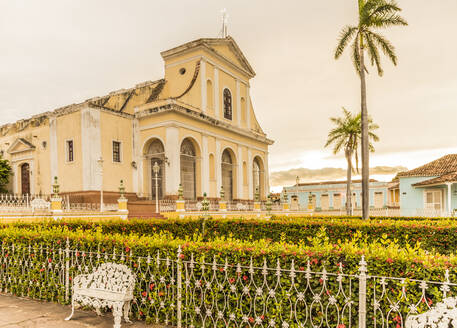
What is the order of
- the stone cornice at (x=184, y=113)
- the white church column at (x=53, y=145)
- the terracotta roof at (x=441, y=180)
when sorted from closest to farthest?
the stone cornice at (x=184, y=113), the white church column at (x=53, y=145), the terracotta roof at (x=441, y=180)

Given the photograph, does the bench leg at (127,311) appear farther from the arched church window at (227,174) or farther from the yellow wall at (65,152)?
the arched church window at (227,174)

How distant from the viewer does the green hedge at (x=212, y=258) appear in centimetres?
349

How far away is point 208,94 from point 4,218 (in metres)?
18.6

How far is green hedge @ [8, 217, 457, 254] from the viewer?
8.87 meters

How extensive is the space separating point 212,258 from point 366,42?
15350mm

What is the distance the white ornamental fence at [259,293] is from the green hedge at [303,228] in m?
2.66

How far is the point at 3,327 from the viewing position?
4.70 m

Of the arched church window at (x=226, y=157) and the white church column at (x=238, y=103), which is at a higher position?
the white church column at (x=238, y=103)

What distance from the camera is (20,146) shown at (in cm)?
2572

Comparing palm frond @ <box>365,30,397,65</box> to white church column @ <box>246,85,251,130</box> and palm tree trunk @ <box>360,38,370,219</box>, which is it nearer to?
palm tree trunk @ <box>360,38,370,219</box>

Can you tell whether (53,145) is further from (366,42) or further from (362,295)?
(362,295)

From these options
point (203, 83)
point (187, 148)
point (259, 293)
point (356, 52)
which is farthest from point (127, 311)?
point (203, 83)

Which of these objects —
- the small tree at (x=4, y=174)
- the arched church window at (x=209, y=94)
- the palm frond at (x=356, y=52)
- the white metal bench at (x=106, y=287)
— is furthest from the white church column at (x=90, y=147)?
the white metal bench at (x=106, y=287)

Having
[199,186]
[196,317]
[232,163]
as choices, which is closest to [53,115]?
[199,186]
